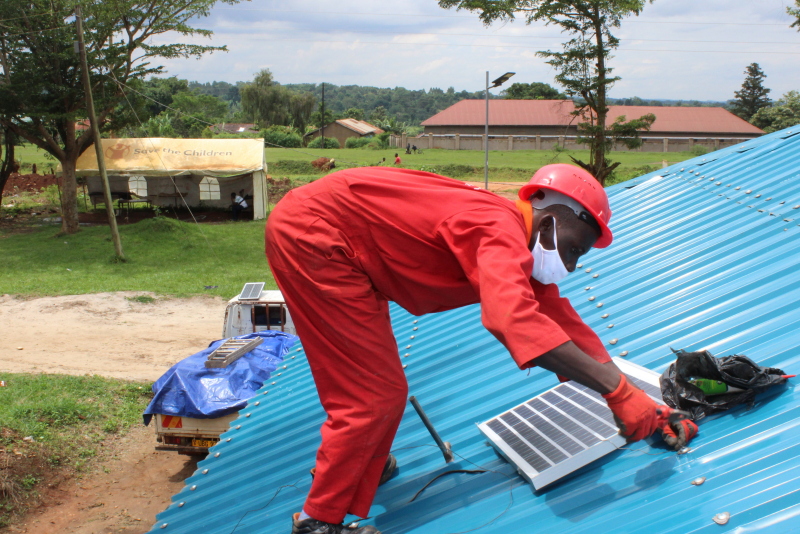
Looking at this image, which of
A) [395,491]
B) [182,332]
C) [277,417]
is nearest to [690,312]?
[395,491]

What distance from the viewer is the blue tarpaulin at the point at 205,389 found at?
8469mm

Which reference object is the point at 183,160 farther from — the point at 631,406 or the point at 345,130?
the point at 345,130

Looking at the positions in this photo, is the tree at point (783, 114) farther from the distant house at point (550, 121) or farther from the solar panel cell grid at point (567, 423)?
the solar panel cell grid at point (567, 423)

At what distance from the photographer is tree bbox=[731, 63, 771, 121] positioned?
65.7 meters

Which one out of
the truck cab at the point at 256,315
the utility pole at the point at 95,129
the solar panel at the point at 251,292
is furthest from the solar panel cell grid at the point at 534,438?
the utility pole at the point at 95,129

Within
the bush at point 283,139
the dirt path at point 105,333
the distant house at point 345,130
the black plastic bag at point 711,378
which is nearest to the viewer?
the black plastic bag at point 711,378

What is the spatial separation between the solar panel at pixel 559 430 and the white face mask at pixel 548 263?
71cm

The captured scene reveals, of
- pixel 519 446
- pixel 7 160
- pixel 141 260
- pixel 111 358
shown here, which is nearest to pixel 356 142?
pixel 7 160

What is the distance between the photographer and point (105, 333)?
1514 cm

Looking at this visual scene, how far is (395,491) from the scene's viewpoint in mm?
3590

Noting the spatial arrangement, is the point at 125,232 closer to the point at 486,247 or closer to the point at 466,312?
the point at 466,312

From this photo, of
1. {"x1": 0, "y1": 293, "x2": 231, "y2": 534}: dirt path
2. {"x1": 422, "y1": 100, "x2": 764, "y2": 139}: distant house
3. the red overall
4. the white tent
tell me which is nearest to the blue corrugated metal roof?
the red overall

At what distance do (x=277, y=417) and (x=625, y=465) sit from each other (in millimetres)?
3304

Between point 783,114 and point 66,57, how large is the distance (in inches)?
2108
